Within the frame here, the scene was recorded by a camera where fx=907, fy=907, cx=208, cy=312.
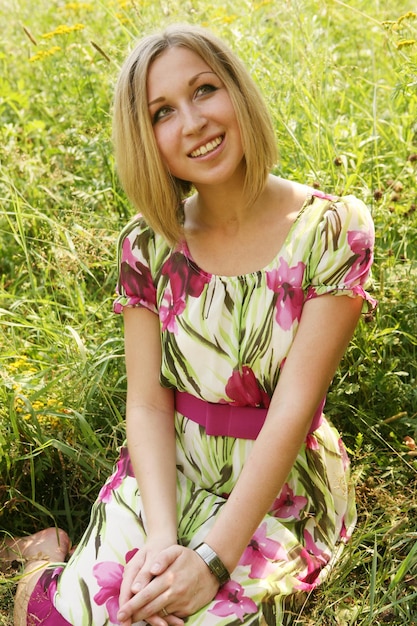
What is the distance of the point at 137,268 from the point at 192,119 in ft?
1.33

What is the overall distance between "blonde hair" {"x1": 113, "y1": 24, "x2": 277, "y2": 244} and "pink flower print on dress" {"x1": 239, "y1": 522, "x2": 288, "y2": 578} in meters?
0.75

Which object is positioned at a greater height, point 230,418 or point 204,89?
point 204,89

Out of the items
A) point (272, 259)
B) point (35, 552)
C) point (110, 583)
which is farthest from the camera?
point (35, 552)

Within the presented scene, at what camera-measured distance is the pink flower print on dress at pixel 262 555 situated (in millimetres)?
1893

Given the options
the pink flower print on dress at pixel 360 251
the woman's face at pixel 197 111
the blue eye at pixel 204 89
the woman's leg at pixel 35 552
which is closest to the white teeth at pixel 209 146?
the woman's face at pixel 197 111

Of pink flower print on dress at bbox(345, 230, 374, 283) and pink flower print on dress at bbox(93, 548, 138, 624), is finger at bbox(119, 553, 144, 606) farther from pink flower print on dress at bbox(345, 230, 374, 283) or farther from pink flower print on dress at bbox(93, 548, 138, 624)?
pink flower print on dress at bbox(345, 230, 374, 283)

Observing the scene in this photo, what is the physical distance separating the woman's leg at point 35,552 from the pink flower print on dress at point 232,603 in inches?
18.6

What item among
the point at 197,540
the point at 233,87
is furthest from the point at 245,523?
the point at 233,87

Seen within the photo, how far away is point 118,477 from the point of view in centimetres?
220

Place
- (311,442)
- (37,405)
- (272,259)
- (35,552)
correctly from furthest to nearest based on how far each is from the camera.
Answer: (37,405) < (35,552) < (311,442) < (272,259)

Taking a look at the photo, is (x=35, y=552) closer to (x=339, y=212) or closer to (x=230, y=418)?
(x=230, y=418)

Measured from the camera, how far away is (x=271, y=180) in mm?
2129

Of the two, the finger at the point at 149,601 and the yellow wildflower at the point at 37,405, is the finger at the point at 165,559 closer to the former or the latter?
the finger at the point at 149,601

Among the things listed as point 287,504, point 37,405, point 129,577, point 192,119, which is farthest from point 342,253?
point 37,405
